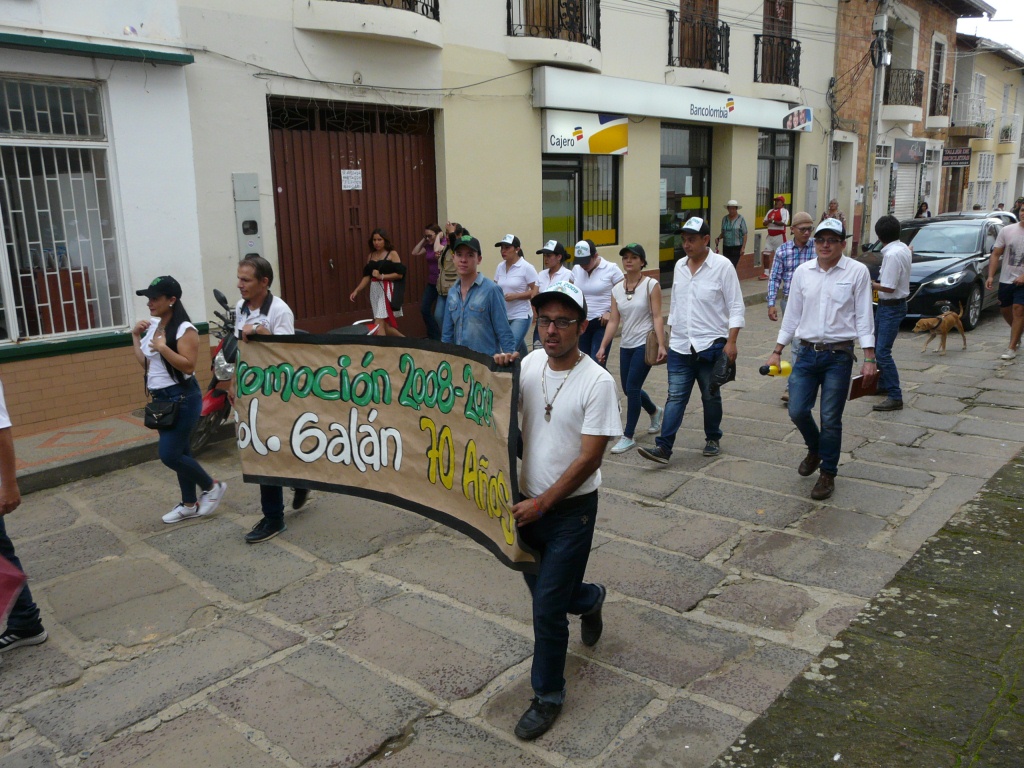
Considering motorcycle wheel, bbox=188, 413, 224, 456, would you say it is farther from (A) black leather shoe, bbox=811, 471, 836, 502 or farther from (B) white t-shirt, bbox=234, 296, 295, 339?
(A) black leather shoe, bbox=811, 471, 836, 502

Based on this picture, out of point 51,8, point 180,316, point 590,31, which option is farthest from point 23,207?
point 590,31

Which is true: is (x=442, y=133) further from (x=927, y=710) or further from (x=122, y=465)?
(x=927, y=710)

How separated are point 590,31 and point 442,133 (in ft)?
13.5

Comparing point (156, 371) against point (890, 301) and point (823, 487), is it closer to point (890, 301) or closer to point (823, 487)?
point (823, 487)

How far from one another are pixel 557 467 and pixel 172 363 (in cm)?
310

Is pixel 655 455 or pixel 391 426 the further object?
pixel 655 455

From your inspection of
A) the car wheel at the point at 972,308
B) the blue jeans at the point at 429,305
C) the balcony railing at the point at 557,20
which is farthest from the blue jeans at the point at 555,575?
the car wheel at the point at 972,308

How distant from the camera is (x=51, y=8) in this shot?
7695 mm

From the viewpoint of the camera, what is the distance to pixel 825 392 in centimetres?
586

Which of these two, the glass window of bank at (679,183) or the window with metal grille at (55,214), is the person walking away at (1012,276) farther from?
the window with metal grille at (55,214)

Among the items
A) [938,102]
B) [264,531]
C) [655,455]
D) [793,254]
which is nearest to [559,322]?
[264,531]

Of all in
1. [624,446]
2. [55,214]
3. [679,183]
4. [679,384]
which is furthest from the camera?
[679,183]

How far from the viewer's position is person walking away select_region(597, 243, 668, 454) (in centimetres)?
673

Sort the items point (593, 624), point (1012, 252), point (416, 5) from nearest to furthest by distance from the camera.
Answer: point (593, 624) < point (1012, 252) < point (416, 5)
